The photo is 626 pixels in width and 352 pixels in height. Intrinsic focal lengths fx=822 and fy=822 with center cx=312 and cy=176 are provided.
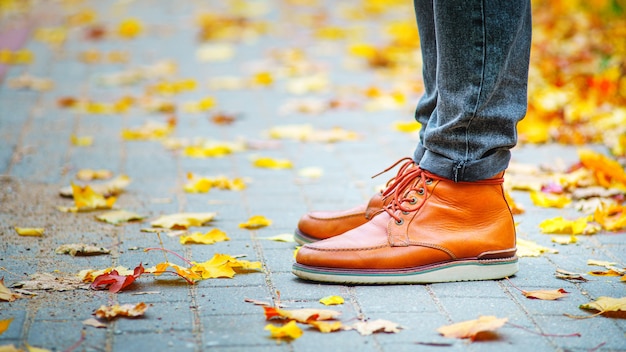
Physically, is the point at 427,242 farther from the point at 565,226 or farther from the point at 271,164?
the point at 271,164

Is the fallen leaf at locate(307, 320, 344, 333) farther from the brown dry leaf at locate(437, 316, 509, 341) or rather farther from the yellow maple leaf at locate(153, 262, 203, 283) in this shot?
the yellow maple leaf at locate(153, 262, 203, 283)

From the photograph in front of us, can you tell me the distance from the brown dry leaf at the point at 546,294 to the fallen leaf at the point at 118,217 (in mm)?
1381

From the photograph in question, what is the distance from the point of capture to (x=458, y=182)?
229cm

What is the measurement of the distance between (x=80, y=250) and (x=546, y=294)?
137 centimetres

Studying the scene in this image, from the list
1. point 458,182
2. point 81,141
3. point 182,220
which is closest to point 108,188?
point 182,220

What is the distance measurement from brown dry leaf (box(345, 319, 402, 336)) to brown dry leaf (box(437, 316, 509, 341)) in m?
0.11

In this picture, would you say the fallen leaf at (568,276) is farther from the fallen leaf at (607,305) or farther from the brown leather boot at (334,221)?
the brown leather boot at (334,221)

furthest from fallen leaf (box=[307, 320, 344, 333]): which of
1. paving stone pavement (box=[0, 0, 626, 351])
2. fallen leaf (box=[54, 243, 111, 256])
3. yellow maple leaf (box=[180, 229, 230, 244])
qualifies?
fallen leaf (box=[54, 243, 111, 256])

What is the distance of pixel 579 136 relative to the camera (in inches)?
155

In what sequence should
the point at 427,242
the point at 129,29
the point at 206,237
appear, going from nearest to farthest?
the point at 427,242, the point at 206,237, the point at 129,29

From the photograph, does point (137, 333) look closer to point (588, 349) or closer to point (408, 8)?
point (588, 349)

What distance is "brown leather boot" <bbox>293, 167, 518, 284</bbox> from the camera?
7.41 feet

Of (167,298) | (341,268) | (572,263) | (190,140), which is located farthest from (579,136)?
(167,298)

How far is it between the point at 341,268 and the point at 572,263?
739mm
